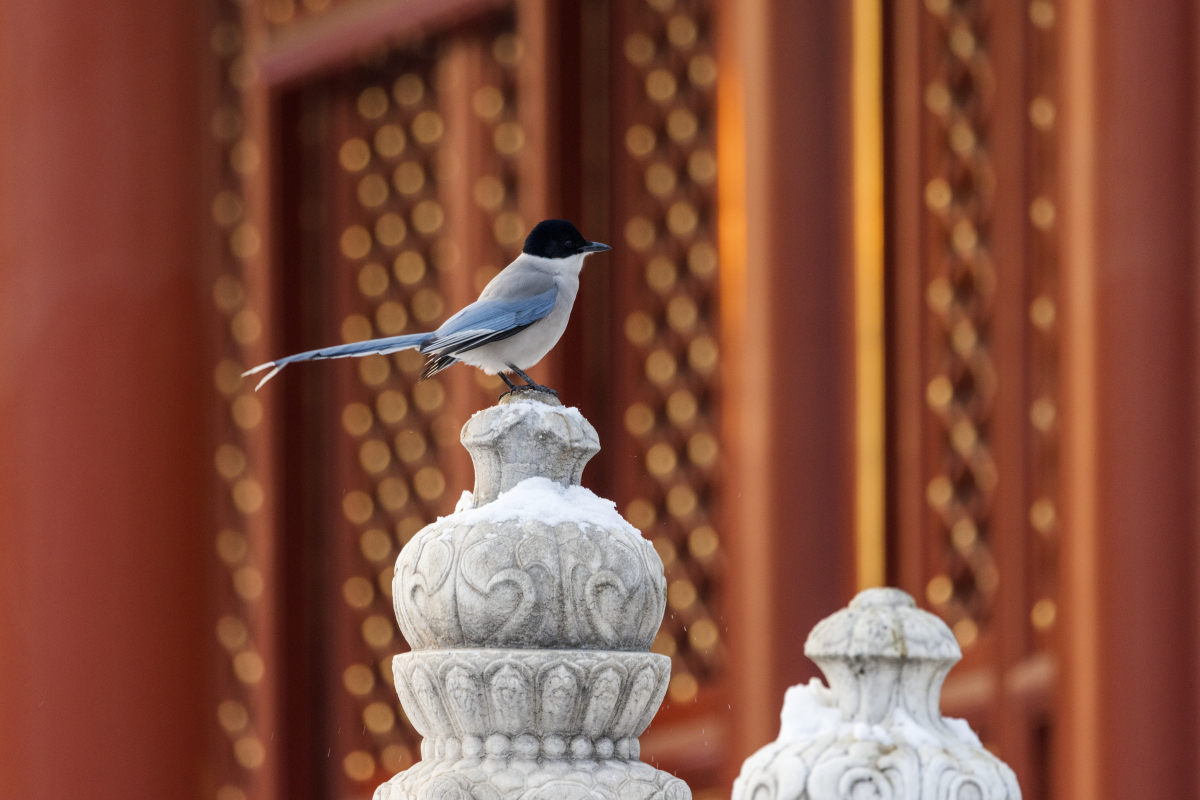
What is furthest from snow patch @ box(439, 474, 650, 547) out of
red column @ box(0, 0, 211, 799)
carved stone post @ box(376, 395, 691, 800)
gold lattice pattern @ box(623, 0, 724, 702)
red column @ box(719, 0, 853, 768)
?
red column @ box(0, 0, 211, 799)

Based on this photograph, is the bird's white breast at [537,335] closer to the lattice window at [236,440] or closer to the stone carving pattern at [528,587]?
the stone carving pattern at [528,587]

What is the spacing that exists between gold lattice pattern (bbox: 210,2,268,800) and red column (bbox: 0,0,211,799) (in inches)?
14.3

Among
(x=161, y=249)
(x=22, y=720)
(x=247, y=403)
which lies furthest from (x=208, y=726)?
(x=161, y=249)

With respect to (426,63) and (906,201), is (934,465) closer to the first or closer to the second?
(906,201)

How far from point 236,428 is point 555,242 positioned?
190 inches

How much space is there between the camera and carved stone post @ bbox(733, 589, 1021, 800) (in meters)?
3.00

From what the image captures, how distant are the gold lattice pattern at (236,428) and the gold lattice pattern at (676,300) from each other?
211 centimetres

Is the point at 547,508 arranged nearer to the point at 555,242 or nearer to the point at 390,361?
the point at 555,242

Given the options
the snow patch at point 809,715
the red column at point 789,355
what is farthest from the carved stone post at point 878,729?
the red column at point 789,355

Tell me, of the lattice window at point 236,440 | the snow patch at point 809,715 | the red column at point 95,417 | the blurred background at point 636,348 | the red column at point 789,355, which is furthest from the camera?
the lattice window at point 236,440

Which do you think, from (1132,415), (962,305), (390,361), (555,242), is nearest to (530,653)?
(555,242)

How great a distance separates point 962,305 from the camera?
568 cm

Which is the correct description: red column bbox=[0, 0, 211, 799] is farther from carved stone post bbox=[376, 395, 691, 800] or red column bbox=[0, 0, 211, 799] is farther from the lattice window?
carved stone post bbox=[376, 395, 691, 800]

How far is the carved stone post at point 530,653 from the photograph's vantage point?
2799 millimetres
